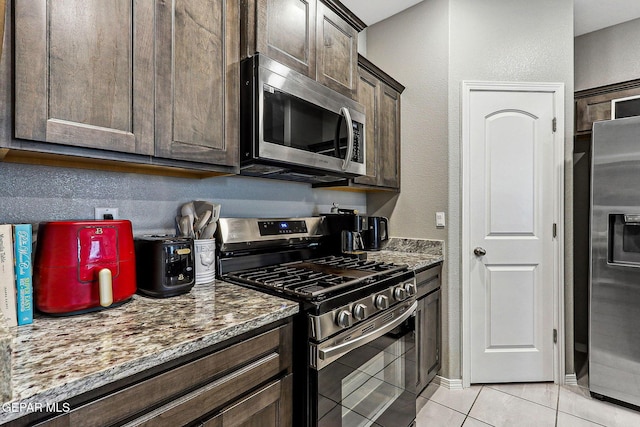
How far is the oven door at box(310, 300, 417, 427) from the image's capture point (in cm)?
113

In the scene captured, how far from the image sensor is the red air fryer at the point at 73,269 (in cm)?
96

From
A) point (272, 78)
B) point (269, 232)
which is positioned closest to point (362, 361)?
point (269, 232)

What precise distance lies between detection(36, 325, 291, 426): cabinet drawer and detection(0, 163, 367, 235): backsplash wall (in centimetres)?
77

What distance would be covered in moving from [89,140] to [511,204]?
8.04 feet

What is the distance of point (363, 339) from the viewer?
1.31 m

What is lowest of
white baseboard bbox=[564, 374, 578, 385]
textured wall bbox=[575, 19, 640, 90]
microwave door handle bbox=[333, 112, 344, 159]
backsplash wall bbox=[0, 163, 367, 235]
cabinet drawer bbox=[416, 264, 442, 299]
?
white baseboard bbox=[564, 374, 578, 385]

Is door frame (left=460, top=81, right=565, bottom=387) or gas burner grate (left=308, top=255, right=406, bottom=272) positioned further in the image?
door frame (left=460, top=81, right=565, bottom=387)

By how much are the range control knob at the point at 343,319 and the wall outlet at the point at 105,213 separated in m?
0.98

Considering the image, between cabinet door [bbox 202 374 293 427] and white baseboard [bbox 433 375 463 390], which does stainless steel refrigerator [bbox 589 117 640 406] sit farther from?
cabinet door [bbox 202 374 293 427]

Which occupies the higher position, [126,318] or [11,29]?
[11,29]

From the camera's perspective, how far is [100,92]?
99 centimetres

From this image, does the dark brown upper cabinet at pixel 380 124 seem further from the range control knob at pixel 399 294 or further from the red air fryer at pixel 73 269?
the red air fryer at pixel 73 269

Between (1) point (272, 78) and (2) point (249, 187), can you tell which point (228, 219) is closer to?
(2) point (249, 187)

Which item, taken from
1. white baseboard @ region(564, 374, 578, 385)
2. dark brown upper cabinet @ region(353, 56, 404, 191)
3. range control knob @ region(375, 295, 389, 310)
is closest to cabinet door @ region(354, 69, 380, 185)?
dark brown upper cabinet @ region(353, 56, 404, 191)
